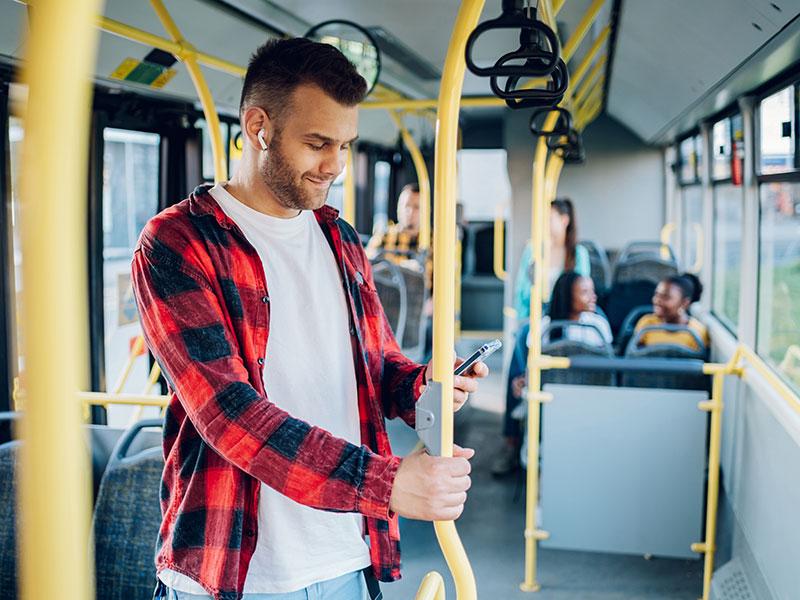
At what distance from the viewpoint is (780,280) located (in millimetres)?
4059

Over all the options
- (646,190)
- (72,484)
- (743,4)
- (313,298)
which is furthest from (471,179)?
(72,484)

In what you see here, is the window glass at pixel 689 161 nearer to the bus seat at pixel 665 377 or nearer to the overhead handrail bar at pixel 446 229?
the bus seat at pixel 665 377

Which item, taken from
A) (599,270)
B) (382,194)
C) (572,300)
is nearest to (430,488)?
(572,300)

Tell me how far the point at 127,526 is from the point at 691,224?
23.6 ft

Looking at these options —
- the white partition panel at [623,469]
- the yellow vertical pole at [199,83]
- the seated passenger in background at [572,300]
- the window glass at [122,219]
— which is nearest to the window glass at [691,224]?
the seated passenger in background at [572,300]

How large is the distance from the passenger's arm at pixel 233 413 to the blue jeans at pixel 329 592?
1.03ft

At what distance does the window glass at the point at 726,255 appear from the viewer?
537 cm

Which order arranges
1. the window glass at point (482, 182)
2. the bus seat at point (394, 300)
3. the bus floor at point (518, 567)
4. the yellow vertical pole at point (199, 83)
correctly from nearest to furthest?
the yellow vertical pole at point (199, 83) → the bus floor at point (518, 567) → the bus seat at point (394, 300) → the window glass at point (482, 182)

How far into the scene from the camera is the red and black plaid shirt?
47.6 inches

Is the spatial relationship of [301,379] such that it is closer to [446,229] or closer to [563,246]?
[446,229]

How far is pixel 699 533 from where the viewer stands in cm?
392

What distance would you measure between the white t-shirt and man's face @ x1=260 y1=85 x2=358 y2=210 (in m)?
0.09

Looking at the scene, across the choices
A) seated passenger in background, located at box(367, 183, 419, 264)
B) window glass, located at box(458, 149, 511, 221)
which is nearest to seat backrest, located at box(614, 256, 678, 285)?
seated passenger in background, located at box(367, 183, 419, 264)

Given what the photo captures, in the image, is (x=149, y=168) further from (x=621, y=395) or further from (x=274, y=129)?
(x=274, y=129)
